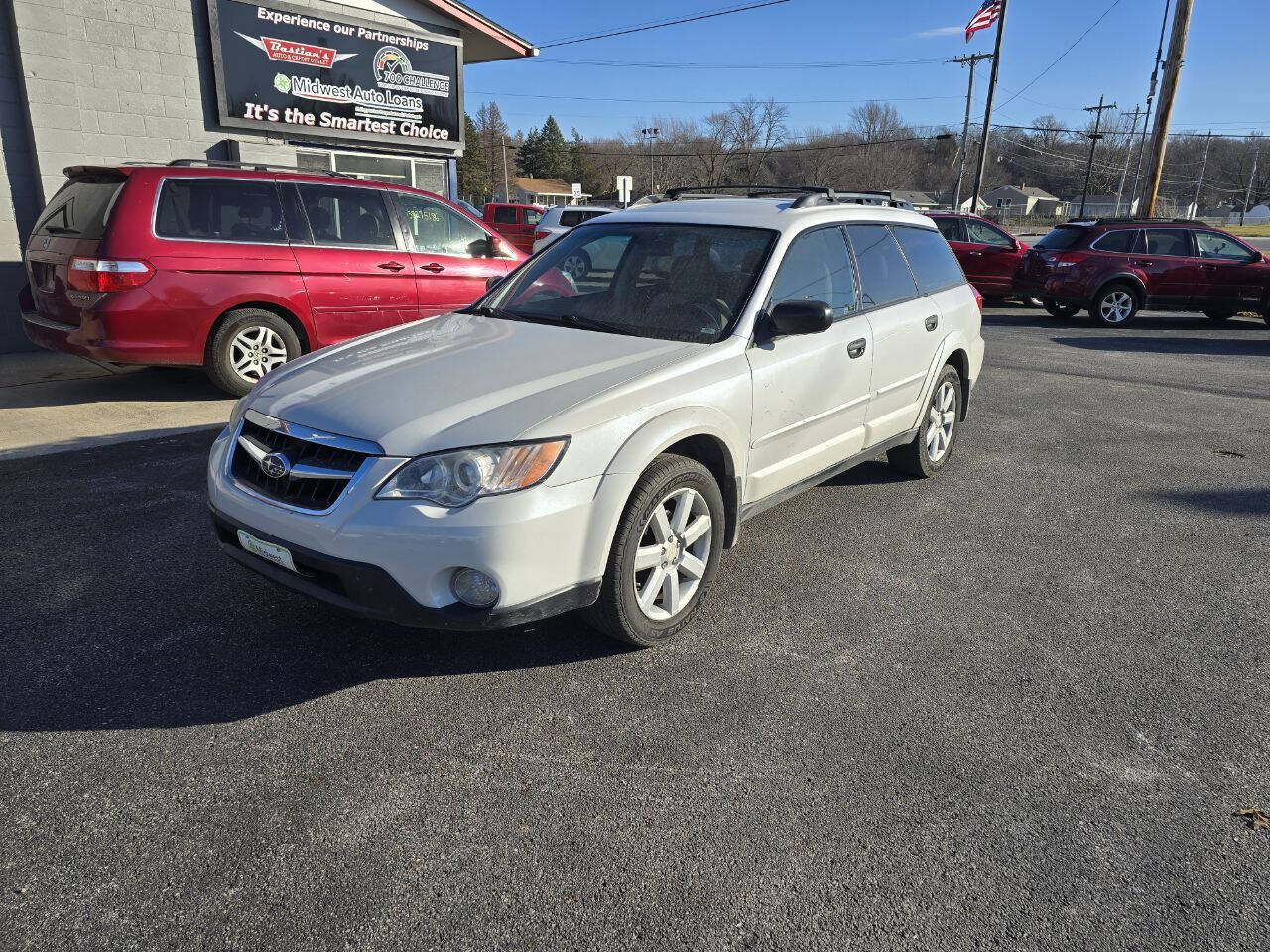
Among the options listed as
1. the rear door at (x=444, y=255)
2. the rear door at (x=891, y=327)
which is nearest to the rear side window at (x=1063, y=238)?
the rear door at (x=444, y=255)

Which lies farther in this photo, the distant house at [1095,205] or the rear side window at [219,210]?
the distant house at [1095,205]

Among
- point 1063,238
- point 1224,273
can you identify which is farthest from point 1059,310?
point 1224,273

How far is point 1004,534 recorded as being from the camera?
15.8 ft

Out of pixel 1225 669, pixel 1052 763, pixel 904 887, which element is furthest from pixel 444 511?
pixel 1225 669

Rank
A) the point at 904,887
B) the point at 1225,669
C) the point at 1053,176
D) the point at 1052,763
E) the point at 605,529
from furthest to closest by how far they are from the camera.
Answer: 1. the point at 1053,176
2. the point at 1225,669
3. the point at 605,529
4. the point at 1052,763
5. the point at 904,887

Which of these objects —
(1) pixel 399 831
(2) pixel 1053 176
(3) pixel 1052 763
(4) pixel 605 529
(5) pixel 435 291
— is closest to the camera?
(1) pixel 399 831

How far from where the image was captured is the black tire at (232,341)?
22.7ft

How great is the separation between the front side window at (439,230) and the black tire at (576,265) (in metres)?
3.39

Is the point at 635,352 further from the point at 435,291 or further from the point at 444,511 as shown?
the point at 435,291

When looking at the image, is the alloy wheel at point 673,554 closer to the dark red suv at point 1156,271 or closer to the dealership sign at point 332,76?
the dealership sign at point 332,76

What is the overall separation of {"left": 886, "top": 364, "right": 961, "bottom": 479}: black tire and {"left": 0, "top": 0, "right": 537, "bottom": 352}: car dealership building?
29.2ft

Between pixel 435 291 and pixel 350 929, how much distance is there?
6579 mm

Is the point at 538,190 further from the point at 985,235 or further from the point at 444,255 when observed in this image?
the point at 444,255

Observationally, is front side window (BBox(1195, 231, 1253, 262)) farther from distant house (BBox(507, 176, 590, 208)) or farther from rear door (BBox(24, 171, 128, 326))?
distant house (BBox(507, 176, 590, 208))
